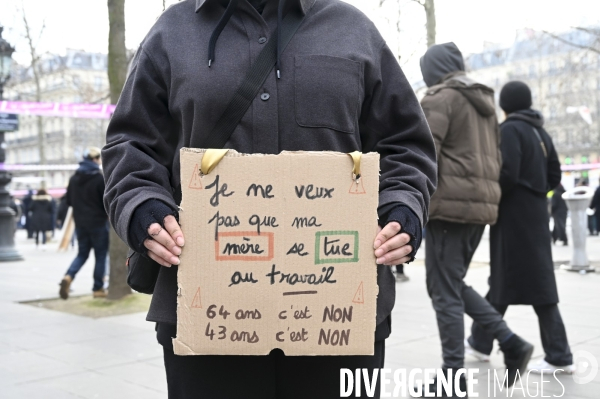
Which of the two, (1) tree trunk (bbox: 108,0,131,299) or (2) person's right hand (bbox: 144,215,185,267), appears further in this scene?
(1) tree trunk (bbox: 108,0,131,299)

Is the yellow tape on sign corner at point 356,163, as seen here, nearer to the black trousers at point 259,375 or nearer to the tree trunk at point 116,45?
the black trousers at point 259,375

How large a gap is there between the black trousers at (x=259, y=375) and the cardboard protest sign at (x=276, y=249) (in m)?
0.15

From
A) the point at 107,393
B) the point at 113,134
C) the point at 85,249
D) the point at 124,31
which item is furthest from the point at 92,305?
the point at 113,134

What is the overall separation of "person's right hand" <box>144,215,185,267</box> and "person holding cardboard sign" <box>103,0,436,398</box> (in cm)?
4

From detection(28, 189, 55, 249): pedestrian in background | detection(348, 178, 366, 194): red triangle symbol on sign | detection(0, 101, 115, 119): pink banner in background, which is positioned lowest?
detection(28, 189, 55, 249): pedestrian in background

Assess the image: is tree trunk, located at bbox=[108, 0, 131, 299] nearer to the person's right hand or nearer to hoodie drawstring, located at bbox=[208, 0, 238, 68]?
hoodie drawstring, located at bbox=[208, 0, 238, 68]

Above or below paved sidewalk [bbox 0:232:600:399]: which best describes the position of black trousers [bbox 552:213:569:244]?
below

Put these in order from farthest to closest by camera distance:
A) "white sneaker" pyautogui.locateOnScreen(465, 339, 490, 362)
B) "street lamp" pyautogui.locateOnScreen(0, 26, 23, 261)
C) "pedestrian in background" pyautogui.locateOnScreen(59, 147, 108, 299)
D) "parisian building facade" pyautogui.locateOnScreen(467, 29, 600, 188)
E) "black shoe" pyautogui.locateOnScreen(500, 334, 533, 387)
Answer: "parisian building facade" pyautogui.locateOnScreen(467, 29, 600, 188) → "street lamp" pyautogui.locateOnScreen(0, 26, 23, 261) → "pedestrian in background" pyautogui.locateOnScreen(59, 147, 108, 299) → "white sneaker" pyautogui.locateOnScreen(465, 339, 490, 362) → "black shoe" pyautogui.locateOnScreen(500, 334, 533, 387)

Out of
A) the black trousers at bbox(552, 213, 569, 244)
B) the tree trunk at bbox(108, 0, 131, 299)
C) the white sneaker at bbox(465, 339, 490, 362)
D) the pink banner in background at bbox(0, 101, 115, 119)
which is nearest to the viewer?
the white sneaker at bbox(465, 339, 490, 362)

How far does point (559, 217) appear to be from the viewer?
18078mm

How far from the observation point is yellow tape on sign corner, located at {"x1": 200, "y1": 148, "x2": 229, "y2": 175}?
187 cm

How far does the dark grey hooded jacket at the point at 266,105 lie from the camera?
2.06m

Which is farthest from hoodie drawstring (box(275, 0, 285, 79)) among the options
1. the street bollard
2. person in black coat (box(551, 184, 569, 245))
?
person in black coat (box(551, 184, 569, 245))

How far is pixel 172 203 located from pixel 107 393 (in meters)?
3.22
